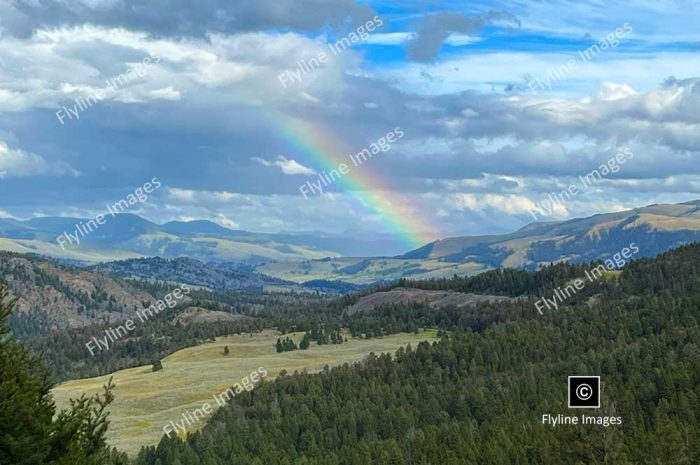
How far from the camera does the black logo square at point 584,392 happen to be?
201 ft

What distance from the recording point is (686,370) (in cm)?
19112

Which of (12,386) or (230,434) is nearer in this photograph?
(12,386)

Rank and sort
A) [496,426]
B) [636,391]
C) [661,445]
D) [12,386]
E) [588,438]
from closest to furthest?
[12,386] → [588,438] → [661,445] → [496,426] → [636,391]

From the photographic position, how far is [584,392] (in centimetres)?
6169

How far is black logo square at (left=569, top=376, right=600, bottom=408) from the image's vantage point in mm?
61344

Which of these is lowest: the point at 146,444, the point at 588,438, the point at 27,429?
the point at 146,444

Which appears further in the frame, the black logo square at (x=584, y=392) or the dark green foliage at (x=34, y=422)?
the black logo square at (x=584, y=392)

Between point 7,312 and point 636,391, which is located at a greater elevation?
point 7,312

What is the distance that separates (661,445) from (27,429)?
11673 centimetres

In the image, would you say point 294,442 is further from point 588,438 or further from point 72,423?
point 72,423

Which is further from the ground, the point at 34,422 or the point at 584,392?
the point at 34,422

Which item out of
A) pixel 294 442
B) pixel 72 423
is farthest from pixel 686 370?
pixel 72 423

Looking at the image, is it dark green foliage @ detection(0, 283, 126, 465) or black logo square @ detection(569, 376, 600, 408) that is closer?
dark green foliage @ detection(0, 283, 126, 465)

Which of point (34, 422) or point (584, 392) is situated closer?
point (34, 422)
